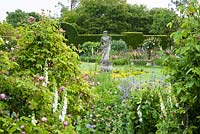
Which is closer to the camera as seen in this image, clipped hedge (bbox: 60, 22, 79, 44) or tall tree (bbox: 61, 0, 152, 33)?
clipped hedge (bbox: 60, 22, 79, 44)

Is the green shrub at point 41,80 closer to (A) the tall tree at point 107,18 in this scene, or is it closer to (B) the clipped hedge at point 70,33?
(B) the clipped hedge at point 70,33

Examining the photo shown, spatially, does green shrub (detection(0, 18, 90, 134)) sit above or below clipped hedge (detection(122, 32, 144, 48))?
above

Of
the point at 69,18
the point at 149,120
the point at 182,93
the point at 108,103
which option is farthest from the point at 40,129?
the point at 69,18

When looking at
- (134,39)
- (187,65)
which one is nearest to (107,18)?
(134,39)

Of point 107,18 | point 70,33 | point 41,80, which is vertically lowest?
point 70,33

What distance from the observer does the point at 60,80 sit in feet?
13.6

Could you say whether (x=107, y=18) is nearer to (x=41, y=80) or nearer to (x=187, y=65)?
(x=187, y=65)

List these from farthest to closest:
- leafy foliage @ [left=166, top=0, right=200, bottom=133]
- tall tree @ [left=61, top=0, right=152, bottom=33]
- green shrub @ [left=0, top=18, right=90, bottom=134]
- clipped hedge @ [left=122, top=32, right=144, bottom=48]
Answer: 1. tall tree @ [left=61, top=0, right=152, bottom=33]
2. clipped hedge @ [left=122, top=32, right=144, bottom=48]
3. leafy foliage @ [left=166, top=0, right=200, bottom=133]
4. green shrub @ [left=0, top=18, right=90, bottom=134]

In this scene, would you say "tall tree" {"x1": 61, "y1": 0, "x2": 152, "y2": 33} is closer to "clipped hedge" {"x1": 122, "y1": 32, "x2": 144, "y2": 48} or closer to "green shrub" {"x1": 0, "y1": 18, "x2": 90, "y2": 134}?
"clipped hedge" {"x1": 122, "y1": 32, "x2": 144, "y2": 48}

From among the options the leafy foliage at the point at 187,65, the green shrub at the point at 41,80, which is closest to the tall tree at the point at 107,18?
the green shrub at the point at 41,80

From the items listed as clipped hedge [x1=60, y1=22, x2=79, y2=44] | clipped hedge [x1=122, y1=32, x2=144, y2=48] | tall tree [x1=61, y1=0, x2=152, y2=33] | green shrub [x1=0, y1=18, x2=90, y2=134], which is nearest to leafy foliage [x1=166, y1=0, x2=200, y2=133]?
green shrub [x1=0, y1=18, x2=90, y2=134]

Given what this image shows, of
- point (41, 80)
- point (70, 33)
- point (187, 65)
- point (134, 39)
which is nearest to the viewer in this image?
point (41, 80)

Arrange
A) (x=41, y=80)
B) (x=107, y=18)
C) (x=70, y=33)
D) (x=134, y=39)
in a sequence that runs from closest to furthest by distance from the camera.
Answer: (x=41, y=80)
(x=70, y=33)
(x=134, y=39)
(x=107, y=18)

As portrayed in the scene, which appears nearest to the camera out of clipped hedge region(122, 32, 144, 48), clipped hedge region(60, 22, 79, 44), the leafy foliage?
the leafy foliage
